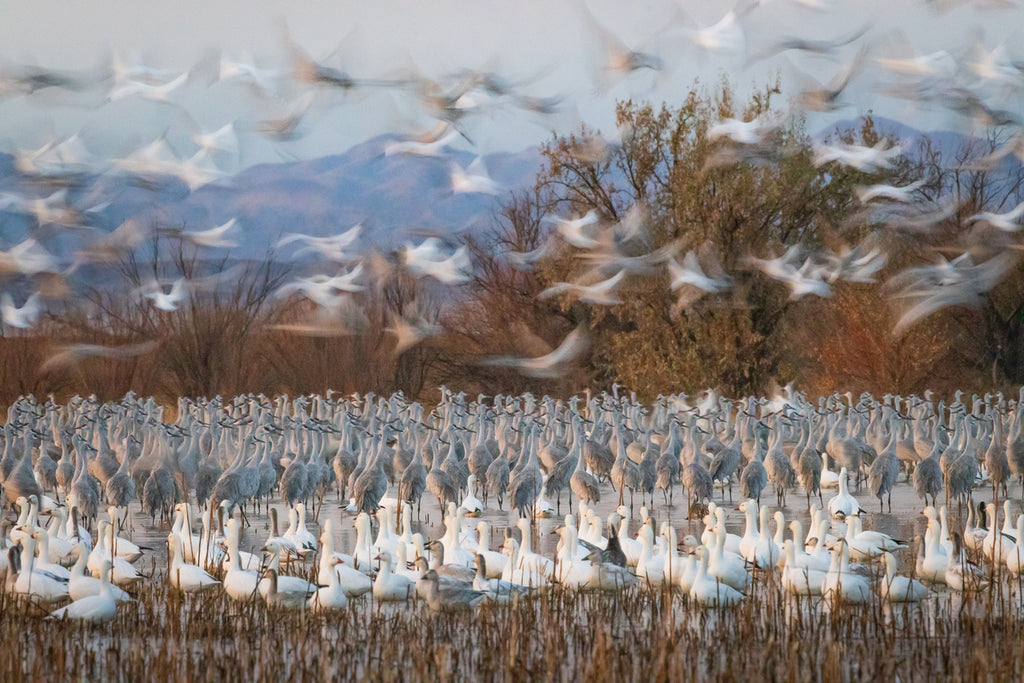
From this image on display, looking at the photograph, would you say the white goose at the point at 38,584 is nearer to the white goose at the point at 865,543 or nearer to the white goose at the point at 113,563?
the white goose at the point at 113,563

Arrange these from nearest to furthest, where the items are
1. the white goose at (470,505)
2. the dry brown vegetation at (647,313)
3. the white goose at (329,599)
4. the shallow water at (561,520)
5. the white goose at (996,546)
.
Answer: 1. the white goose at (329,599)
2. the white goose at (996,546)
3. the shallow water at (561,520)
4. the white goose at (470,505)
5. the dry brown vegetation at (647,313)

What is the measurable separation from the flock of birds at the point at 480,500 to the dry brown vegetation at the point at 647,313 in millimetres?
3641

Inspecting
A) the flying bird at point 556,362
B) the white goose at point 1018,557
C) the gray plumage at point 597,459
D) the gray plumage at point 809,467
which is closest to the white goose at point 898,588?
the white goose at point 1018,557

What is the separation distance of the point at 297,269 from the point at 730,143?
11.2m

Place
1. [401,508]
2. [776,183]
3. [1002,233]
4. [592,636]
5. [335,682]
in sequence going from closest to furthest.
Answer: [335,682] → [592,636] → [401,508] → [776,183] → [1002,233]

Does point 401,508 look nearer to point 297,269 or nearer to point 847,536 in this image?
point 847,536

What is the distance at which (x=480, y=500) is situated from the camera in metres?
16.4

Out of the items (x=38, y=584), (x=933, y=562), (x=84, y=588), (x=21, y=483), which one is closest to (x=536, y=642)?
(x=84, y=588)

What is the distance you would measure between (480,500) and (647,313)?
1250 cm

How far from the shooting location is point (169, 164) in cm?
1847

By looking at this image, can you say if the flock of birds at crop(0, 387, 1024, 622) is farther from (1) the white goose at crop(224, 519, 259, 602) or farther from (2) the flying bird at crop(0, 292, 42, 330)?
(2) the flying bird at crop(0, 292, 42, 330)

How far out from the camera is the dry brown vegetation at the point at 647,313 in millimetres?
27562

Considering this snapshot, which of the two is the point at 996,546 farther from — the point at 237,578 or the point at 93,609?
the point at 93,609

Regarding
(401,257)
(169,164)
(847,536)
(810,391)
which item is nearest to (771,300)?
(810,391)
